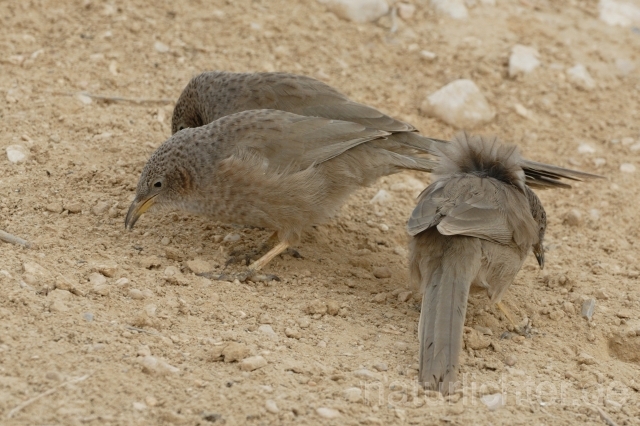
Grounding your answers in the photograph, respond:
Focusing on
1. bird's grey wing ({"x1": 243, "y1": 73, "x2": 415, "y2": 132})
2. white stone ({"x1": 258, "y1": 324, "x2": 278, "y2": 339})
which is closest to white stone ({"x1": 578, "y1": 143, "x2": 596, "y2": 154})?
bird's grey wing ({"x1": 243, "y1": 73, "x2": 415, "y2": 132})

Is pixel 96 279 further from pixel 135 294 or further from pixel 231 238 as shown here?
pixel 231 238

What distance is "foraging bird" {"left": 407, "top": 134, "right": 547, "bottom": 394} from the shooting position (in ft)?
16.0

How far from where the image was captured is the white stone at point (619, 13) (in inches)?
391

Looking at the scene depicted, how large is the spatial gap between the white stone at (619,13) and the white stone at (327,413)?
23.8ft

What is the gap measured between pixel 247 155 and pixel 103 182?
4.52 ft

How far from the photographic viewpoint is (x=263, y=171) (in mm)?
6000

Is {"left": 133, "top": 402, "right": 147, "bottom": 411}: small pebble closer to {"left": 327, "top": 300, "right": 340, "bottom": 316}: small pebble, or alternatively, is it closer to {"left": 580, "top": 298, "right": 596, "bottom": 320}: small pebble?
{"left": 327, "top": 300, "right": 340, "bottom": 316}: small pebble

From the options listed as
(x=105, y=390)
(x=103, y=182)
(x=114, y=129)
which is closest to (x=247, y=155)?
(x=103, y=182)

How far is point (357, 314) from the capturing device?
556 cm

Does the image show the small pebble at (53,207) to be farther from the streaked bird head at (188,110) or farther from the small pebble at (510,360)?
the small pebble at (510,360)

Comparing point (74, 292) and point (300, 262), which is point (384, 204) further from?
point (74, 292)

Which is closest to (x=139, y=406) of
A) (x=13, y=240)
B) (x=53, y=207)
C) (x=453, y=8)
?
(x=13, y=240)

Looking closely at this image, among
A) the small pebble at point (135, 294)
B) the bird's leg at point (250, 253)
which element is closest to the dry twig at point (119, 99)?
the bird's leg at point (250, 253)

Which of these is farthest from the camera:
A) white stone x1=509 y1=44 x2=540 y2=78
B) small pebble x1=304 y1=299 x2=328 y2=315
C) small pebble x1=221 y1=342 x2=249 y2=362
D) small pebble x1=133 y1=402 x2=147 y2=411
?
white stone x1=509 y1=44 x2=540 y2=78
